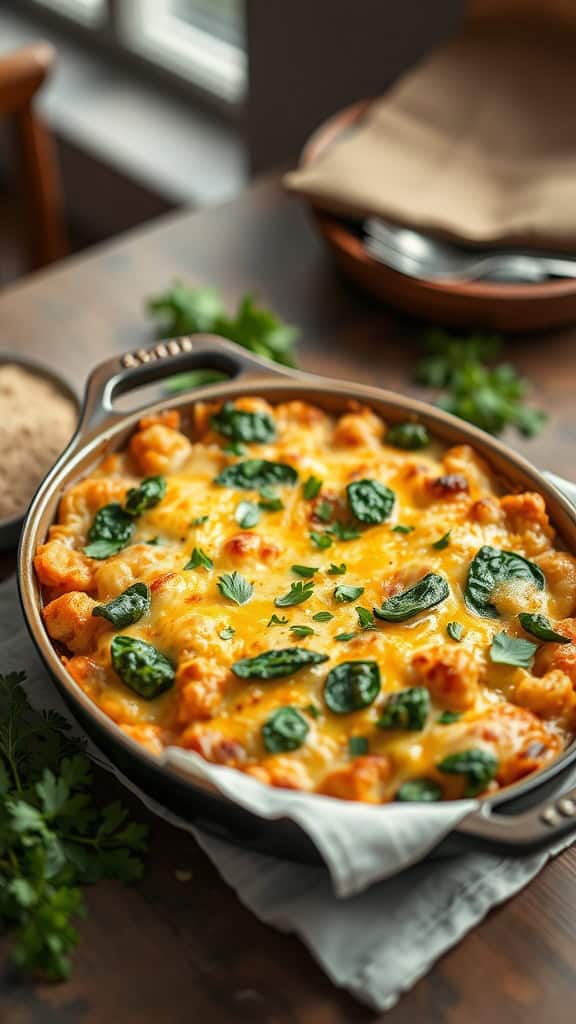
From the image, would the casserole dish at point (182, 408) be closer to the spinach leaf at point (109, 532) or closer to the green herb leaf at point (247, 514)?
the spinach leaf at point (109, 532)

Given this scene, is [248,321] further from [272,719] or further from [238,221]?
[272,719]

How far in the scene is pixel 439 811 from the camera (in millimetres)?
1398

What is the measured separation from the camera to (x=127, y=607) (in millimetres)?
1735

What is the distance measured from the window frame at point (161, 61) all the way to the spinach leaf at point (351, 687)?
3.58m

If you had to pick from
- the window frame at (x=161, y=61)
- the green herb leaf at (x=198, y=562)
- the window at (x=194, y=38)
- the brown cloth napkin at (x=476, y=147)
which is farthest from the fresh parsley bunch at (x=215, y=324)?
the window at (x=194, y=38)

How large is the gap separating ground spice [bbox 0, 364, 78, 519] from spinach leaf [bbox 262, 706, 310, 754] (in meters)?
0.74

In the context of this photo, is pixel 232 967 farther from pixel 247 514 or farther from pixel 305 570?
pixel 247 514

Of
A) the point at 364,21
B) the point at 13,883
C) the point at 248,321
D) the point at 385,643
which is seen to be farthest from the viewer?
the point at 364,21

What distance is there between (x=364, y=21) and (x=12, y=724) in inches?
106

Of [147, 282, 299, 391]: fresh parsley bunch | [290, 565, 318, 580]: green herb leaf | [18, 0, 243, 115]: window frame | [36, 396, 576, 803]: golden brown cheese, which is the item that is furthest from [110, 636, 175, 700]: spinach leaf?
[18, 0, 243, 115]: window frame

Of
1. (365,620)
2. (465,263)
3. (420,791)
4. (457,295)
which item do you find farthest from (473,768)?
(465,263)

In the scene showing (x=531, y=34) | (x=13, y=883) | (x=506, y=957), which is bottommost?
(x=506, y=957)

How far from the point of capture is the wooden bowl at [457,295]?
2.54 m

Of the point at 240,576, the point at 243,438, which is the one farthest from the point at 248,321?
the point at 240,576
